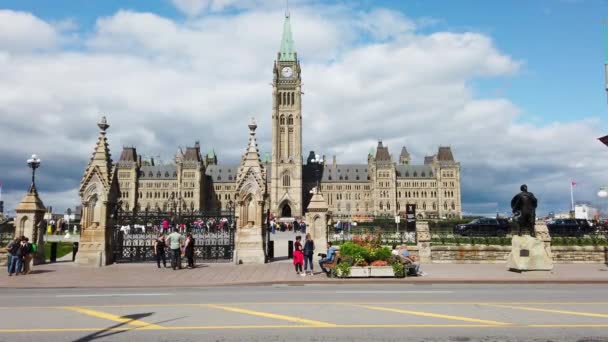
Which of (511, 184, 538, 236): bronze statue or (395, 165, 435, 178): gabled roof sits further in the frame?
(395, 165, 435, 178): gabled roof

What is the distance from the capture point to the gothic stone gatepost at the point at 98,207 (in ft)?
69.6

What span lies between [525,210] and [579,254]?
21.7 feet

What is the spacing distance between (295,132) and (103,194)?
103448mm

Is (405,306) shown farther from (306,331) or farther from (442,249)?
(442,249)

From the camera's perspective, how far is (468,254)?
74.9ft

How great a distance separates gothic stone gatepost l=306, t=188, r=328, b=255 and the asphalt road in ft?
30.7

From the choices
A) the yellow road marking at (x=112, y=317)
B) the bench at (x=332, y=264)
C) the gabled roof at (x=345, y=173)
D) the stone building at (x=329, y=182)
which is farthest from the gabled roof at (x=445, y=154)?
the yellow road marking at (x=112, y=317)

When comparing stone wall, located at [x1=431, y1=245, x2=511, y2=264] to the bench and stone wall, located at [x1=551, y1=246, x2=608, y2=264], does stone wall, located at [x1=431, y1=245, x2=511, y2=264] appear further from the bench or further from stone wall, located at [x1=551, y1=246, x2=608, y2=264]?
the bench

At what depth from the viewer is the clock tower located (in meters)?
124

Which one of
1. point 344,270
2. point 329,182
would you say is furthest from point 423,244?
point 329,182

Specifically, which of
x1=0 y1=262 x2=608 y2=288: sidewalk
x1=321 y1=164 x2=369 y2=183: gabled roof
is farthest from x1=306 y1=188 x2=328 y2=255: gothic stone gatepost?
x1=321 y1=164 x2=369 y2=183: gabled roof

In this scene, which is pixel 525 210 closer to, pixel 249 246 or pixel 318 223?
pixel 318 223

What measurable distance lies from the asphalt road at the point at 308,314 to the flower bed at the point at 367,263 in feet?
9.40

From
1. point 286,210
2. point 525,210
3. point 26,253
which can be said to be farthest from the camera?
point 286,210
